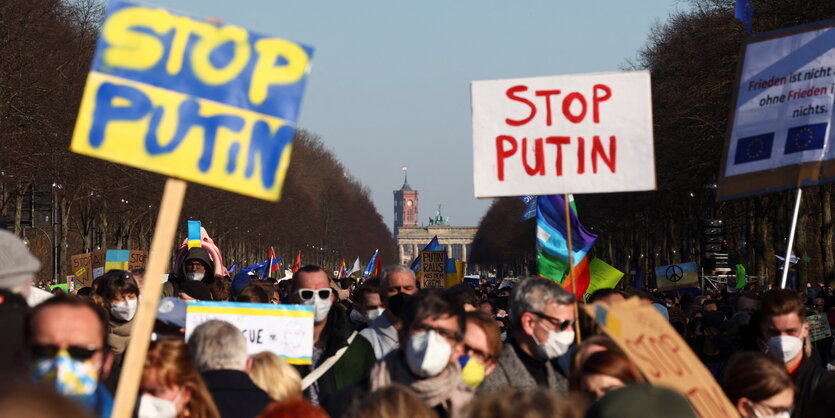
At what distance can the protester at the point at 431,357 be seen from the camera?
5.09 m

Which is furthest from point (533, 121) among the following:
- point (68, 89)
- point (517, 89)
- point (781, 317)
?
point (68, 89)

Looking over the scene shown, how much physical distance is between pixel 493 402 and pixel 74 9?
4006 centimetres

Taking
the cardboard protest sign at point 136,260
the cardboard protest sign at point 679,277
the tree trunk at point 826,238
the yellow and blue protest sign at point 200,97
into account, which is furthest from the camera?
the tree trunk at point 826,238

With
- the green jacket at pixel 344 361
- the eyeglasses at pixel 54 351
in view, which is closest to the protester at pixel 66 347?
the eyeglasses at pixel 54 351

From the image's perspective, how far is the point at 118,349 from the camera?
8344 mm

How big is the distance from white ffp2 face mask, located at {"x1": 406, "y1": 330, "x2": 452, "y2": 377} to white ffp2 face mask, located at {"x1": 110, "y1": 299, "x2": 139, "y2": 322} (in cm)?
363

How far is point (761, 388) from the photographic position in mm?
5262

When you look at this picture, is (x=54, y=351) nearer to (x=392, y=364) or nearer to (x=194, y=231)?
(x=392, y=364)

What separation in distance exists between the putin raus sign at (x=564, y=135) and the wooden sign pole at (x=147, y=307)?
2.96 m

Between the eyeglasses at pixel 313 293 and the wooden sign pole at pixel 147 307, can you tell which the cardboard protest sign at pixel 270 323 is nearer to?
the eyeglasses at pixel 313 293

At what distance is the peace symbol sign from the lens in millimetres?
25359

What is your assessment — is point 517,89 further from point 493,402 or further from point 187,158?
point 493,402

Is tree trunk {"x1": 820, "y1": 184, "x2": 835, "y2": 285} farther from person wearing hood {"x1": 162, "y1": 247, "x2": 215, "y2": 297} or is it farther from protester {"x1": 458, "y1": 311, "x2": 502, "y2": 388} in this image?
protester {"x1": 458, "y1": 311, "x2": 502, "y2": 388}

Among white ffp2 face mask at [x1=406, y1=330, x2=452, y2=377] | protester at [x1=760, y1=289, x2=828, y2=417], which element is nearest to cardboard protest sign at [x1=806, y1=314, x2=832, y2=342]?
protester at [x1=760, y1=289, x2=828, y2=417]
